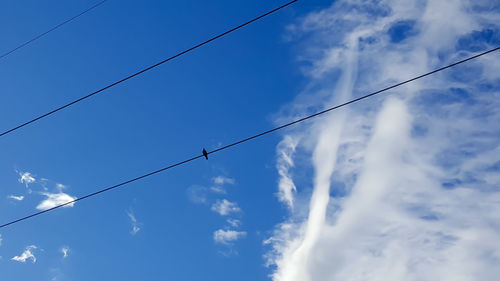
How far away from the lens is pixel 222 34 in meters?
12.6

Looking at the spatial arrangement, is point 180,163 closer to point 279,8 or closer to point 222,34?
point 222,34

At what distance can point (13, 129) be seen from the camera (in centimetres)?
1495

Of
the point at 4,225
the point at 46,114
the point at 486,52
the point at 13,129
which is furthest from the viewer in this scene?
the point at 4,225

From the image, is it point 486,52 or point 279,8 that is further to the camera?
point 279,8

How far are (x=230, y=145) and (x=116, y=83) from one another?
5.08 metres

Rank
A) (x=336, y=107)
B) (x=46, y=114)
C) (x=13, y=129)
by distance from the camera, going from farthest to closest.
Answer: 1. (x=13, y=129)
2. (x=46, y=114)
3. (x=336, y=107)

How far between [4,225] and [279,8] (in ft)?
53.7

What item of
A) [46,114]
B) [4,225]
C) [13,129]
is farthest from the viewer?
[4,225]

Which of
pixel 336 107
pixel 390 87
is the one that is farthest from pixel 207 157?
pixel 390 87

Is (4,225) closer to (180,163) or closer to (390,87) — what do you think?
(180,163)

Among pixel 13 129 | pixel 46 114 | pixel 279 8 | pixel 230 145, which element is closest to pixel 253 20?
pixel 279 8

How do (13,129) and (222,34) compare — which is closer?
(222,34)

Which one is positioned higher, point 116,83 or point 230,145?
point 116,83

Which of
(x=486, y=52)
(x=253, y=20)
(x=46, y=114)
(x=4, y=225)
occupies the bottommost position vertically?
(x=4, y=225)
